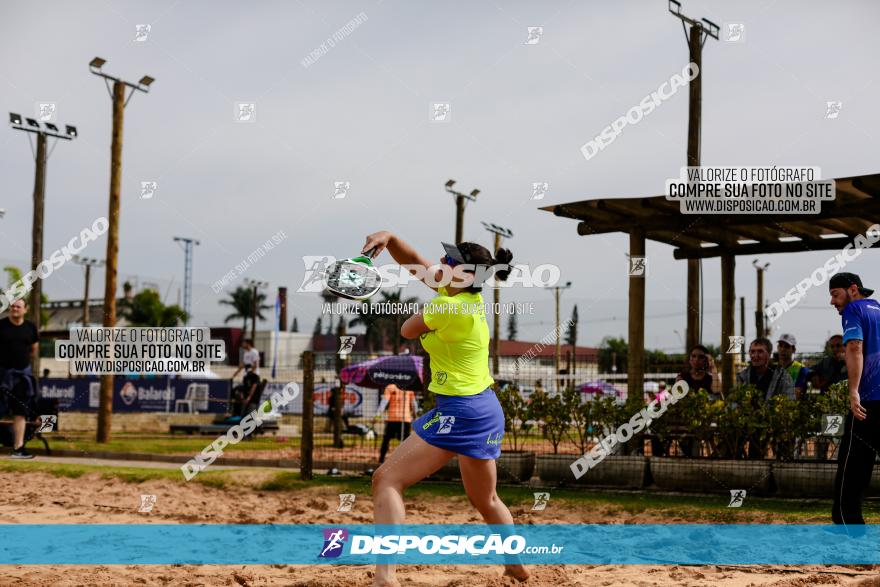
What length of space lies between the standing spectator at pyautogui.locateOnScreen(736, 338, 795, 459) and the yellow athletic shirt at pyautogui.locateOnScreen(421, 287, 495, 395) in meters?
6.41

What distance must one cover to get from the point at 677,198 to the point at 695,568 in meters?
6.36

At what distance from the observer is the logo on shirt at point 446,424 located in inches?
213

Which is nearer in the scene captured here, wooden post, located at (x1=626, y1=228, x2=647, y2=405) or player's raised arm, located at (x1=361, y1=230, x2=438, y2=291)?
player's raised arm, located at (x1=361, y1=230, x2=438, y2=291)

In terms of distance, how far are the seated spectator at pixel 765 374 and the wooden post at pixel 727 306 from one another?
299 cm

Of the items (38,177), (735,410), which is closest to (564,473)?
(735,410)

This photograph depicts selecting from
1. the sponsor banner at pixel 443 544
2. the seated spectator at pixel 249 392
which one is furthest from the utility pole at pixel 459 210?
the sponsor banner at pixel 443 544

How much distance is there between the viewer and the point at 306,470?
12.7 meters

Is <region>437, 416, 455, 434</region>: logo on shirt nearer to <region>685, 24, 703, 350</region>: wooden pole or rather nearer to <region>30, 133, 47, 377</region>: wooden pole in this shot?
<region>685, 24, 703, 350</region>: wooden pole

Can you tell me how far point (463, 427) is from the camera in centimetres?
541

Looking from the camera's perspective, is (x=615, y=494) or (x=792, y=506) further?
(x=615, y=494)

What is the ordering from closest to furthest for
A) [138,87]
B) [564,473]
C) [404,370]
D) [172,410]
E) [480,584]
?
[480,584]
[564,473]
[404,370]
[138,87]
[172,410]

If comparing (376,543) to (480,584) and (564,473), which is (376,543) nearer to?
(480,584)

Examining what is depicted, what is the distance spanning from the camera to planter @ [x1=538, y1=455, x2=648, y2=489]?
11.3 m

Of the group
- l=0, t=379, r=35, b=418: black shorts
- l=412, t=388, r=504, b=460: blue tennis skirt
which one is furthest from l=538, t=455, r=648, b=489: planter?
l=0, t=379, r=35, b=418: black shorts
